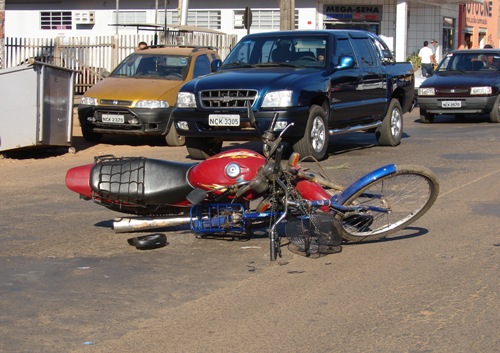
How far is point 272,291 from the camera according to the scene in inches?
231

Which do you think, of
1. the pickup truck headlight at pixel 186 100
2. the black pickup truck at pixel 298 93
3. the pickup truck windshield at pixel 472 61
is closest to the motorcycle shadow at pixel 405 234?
the black pickup truck at pixel 298 93

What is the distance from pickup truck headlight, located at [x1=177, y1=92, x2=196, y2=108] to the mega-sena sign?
77.5 ft

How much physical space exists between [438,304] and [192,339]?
1598 millimetres

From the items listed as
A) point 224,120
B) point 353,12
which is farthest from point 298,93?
point 353,12

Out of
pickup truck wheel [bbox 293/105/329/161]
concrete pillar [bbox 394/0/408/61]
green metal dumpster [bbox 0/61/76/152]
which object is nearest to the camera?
pickup truck wheel [bbox 293/105/329/161]

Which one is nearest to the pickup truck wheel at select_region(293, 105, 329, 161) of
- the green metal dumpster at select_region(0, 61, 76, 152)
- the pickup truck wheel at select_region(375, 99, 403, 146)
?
the pickup truck wheel at select_region(375, 99, 403, 146)

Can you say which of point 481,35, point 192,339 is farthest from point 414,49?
point 192,339

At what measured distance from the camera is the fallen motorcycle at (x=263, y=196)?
664 cm

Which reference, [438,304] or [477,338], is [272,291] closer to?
[438,304]

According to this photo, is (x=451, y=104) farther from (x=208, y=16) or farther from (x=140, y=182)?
(x=208, y=16)

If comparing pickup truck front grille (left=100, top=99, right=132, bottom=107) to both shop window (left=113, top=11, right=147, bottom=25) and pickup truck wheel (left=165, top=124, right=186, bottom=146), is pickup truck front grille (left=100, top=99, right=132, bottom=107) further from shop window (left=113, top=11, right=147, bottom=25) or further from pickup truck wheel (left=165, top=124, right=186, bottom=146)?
shop window (left=113, top=11, right=147, bottom=25)

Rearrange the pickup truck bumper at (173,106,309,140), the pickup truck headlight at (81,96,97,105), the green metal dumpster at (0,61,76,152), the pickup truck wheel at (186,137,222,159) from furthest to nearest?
the pickup truck headlight at (81,96,97,105), the pickup truck wheel at (186,137,222,159), the green metal dumpster at (0,61,76,152), the pickup truck bumper at (173,106,309,140)

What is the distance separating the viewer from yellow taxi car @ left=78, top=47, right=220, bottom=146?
48.4ft

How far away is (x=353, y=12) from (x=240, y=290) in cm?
3124
